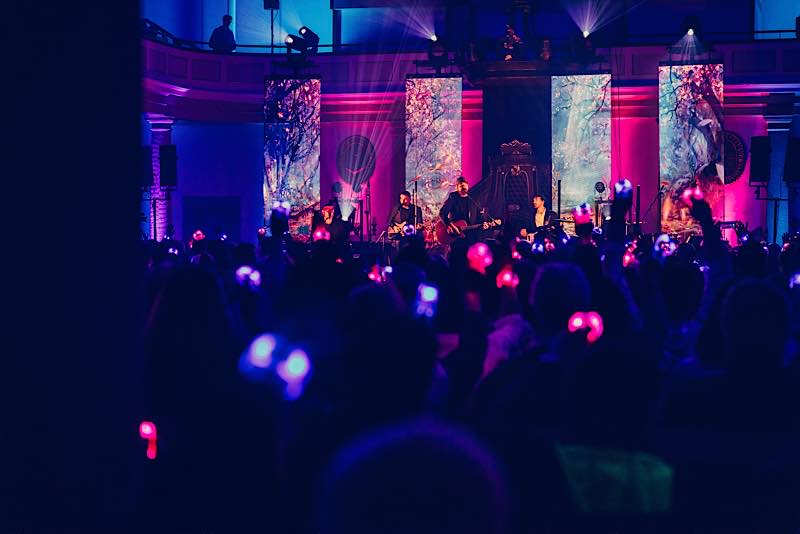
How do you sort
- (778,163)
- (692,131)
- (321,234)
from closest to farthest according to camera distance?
1. (321,234)
2. (692,131)
3. (778,163)

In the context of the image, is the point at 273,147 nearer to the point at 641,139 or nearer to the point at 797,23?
the point at 641,139

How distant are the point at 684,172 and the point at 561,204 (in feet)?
7.48

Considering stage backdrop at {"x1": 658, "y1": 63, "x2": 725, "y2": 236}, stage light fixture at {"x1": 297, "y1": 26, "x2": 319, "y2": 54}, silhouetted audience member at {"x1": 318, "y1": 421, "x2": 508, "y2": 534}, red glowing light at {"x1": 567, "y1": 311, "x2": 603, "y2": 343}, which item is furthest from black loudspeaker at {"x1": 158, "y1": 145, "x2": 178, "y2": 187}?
silhouetted audience member at {"x1": 318, "y1": 421, "x2": 508, "y2": 534}

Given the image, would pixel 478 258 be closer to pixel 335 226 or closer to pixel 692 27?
pixel 335 226

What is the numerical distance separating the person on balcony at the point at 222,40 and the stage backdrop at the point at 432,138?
164 inches

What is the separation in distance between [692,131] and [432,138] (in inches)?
188

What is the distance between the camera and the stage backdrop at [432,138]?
1770cm

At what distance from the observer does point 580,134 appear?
1714 cm

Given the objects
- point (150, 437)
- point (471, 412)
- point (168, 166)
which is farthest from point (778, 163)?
point (150, 437)

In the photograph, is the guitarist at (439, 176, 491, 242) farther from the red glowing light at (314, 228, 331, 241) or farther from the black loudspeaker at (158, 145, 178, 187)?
the red glowing light at (314, 228, 331, 241)

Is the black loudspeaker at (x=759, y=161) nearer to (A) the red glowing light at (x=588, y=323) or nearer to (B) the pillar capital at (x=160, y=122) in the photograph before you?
(B) the pillar capital at (x=160, y=122)

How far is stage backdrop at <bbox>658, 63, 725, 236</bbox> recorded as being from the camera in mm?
16781

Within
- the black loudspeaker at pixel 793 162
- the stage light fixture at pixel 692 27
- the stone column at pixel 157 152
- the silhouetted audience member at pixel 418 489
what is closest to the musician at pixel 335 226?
the stone column at pixel 157 152

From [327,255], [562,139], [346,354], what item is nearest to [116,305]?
[346,354]
